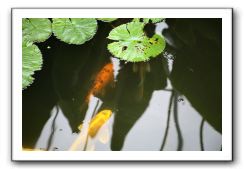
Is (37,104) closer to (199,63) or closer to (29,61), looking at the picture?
(29,61)

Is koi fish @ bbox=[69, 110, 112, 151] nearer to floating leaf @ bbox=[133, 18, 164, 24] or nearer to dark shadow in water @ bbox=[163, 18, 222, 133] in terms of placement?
dark shadow in water @ bbox=[163, 18, 222, 133]

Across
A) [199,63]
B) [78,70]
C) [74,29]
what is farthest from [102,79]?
[199,63]

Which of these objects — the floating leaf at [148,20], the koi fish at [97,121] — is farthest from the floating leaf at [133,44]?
the koi fish at [97,121]

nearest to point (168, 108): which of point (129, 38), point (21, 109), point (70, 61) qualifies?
point (129, 38)

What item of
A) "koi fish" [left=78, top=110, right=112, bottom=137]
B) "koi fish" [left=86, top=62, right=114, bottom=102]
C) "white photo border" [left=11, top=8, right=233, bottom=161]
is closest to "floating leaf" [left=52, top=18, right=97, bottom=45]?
"white photo border" [left=11, top=8, right=233, bottom=161]

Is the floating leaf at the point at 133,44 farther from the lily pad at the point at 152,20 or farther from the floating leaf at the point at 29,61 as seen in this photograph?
the floating leaf at the point at 29,61

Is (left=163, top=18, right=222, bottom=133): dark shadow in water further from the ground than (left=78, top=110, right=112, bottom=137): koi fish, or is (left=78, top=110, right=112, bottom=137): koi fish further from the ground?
(left=163, top=18, right=222, bottom=133): dark shadow in water
